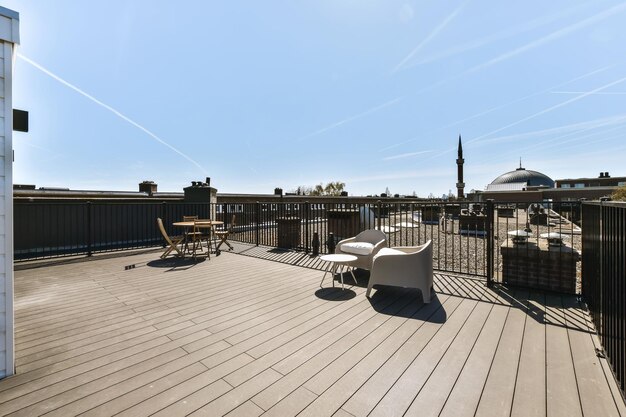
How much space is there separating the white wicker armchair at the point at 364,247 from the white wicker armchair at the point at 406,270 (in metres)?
0.73

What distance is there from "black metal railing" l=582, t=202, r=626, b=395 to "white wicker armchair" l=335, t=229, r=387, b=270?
2571 mm

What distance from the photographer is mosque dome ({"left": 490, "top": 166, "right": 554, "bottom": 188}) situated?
68.8 m

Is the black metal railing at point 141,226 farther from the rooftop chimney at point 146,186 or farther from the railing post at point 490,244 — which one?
the rooftop chimney at point 146,186

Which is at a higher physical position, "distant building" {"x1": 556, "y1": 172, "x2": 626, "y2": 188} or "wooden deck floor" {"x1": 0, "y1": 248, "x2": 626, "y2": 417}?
"distant building" {"x1": 556, "y1": 172, "x2": 626, "y2": 188}

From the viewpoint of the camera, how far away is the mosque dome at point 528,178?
226 ft

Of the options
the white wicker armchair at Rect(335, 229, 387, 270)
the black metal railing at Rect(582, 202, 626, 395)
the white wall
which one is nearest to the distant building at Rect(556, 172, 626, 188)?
the white wicker armchair at Rect(335, 229, 387, 270)

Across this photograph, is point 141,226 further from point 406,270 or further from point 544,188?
point 544,188

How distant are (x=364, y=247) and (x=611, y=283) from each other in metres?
2.90

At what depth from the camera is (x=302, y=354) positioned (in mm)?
2285

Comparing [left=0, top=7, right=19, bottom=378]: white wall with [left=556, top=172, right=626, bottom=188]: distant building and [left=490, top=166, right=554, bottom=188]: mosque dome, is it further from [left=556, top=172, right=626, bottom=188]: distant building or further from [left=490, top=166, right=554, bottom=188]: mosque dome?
[left=490, top=166, right=554, bottom=188]: mosque dome

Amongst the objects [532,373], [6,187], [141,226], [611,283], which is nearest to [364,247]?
[532,373]

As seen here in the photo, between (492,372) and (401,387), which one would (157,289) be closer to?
(401,387)

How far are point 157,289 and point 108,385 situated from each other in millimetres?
2429

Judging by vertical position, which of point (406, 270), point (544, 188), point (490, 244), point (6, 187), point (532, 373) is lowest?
point (532, 373)
